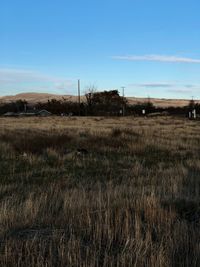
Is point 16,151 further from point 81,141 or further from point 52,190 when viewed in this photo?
point 52,190

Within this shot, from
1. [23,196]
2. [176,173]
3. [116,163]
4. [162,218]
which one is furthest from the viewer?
[116,163]

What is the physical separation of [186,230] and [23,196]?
10.8 ft

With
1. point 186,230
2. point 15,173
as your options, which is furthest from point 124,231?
point 15,173

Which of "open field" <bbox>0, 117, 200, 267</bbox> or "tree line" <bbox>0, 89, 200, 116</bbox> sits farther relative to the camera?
"tree line" <bbox>0, 89, 200, 116</bbox>

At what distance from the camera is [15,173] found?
1094 cm

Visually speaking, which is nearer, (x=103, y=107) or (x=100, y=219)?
(x=100, y=219)

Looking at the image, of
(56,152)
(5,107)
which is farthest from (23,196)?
(5,107)

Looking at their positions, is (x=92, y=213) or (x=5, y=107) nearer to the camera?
(x=92, y=213)

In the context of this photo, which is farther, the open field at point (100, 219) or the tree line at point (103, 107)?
the tree line at point (103, 107)

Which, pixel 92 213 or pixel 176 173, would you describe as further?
pixel 176 173

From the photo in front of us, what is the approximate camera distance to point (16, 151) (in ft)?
50.7

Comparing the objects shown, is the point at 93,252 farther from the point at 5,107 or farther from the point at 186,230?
the point at 5,107

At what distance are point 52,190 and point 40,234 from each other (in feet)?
9.97

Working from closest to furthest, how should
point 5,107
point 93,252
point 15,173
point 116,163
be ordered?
point 93,252, point 15,173, point 116,163, point 5,107
